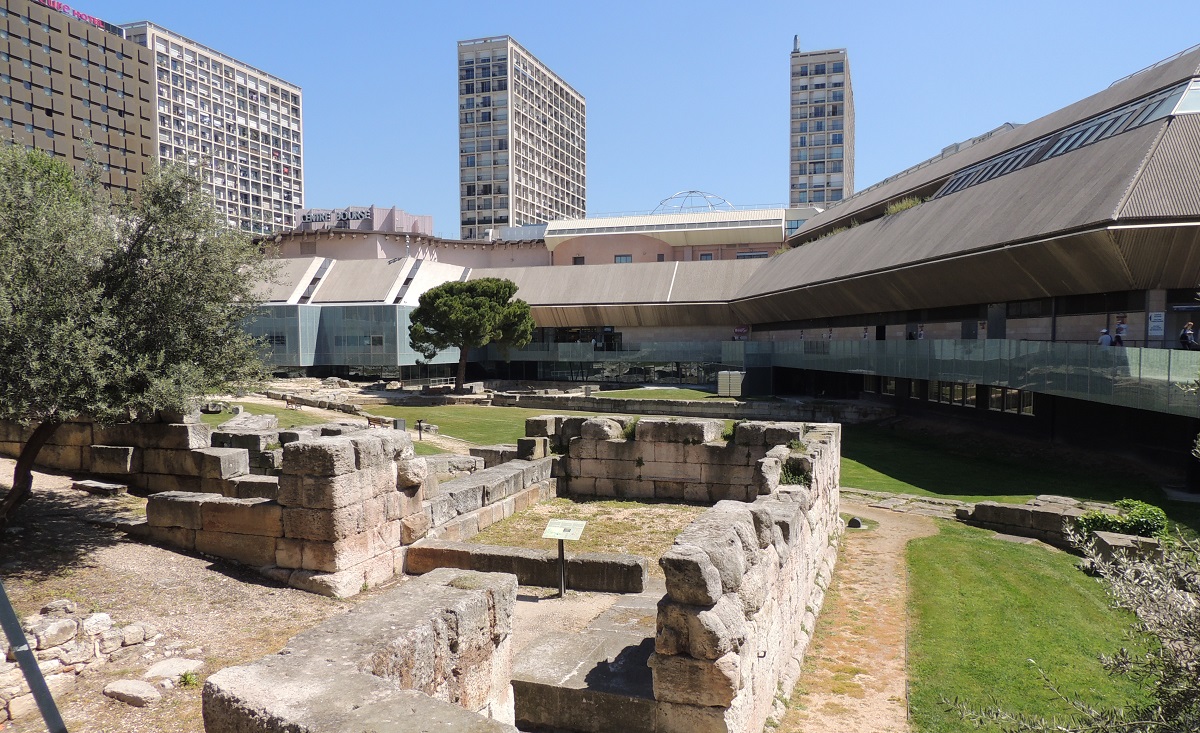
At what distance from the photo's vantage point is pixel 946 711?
7.66 m

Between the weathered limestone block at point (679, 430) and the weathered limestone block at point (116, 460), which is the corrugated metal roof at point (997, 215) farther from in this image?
the weathered limestone block at point (116, 460)

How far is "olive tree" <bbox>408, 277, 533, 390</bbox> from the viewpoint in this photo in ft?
141

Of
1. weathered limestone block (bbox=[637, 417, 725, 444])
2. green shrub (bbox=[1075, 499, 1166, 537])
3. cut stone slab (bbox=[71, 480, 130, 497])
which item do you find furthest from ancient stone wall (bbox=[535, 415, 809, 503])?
cut stone slab (bbox=[71, 480, 130, 497])

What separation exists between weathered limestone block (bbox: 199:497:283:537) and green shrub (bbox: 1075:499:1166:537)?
13688mm

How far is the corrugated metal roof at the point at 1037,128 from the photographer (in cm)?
2479

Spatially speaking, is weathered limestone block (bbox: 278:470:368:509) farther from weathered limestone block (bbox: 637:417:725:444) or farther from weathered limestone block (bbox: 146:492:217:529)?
weathered limestone block (bbox: 637:417:725:444)

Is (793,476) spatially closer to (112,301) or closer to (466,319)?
(112,301)

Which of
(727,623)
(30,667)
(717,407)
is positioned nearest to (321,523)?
(727,623)

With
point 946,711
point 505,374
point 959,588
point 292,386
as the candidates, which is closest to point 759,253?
point 505,374

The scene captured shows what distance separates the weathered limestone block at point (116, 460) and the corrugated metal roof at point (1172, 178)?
22972mm

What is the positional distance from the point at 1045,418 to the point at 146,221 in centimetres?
2403

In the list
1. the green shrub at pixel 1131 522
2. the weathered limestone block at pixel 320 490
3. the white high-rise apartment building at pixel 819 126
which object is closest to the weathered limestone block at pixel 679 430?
the green shrub at pixel 1131 522

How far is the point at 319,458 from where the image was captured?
31.4 feet

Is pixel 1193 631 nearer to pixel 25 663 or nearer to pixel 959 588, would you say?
pixel 25 663
